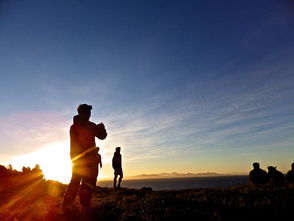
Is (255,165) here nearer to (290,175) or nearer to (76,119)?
(290,175)

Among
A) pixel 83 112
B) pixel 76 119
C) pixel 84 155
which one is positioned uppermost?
pixel 83 112

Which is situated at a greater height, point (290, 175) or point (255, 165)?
point (255, 165)

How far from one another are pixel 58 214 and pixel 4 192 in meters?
15.5

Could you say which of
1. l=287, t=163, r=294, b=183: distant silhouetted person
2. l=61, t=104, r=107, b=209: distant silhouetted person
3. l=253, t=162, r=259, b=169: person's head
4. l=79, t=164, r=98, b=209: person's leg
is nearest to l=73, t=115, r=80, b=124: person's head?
l=61, t=104, r=107, b=209: distant silhouetted person

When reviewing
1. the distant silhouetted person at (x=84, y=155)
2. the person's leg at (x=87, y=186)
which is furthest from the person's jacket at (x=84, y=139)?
the person's leg at (x=87, y=186)

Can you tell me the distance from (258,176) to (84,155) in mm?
11983

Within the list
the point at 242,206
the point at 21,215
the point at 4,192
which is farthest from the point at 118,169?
the point at 242,206

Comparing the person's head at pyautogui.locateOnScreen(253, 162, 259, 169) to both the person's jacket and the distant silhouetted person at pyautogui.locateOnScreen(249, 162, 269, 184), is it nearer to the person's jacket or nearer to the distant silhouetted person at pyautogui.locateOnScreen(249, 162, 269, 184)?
the distant silhouetted person at pyautogui.locateOnScreen(249, 162, 269, 184)

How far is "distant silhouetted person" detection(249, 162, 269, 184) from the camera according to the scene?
16.3 metres

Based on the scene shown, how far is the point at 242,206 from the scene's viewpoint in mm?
6113

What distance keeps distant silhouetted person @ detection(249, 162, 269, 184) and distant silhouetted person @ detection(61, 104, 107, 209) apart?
1157 cm

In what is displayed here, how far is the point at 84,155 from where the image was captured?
7559mm

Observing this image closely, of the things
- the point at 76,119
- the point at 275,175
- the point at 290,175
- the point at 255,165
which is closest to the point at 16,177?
the point at 255,165

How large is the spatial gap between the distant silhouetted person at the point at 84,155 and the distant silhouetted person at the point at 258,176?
11.6 metres
